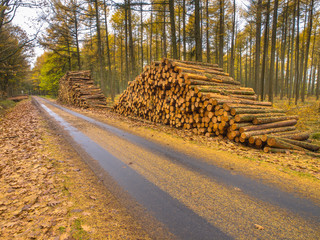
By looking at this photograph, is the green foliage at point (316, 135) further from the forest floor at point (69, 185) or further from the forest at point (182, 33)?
the forest at point (182, 33)

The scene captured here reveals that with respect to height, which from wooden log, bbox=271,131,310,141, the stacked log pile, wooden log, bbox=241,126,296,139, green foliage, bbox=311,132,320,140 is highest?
the stacked log pile

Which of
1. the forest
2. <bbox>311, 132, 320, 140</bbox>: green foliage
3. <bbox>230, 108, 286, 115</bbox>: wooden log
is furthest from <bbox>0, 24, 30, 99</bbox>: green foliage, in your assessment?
<bbox>311, 132, 320, 140</bbox>: green foliage

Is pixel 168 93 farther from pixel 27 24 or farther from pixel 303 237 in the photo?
pixel 27 24

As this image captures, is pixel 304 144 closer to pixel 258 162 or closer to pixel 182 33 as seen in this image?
pixel 258 162

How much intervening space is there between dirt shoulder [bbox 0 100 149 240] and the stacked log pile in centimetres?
1266

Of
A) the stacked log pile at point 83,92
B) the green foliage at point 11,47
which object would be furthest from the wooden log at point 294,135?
the stacked log pile at point 83,92

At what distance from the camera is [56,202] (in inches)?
106

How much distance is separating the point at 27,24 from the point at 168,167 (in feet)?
39.6

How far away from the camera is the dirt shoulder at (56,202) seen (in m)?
2.12

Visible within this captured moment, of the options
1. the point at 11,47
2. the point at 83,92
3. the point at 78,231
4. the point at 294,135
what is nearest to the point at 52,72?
the point at 83,92

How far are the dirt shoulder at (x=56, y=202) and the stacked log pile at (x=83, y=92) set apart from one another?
1266 centimetres

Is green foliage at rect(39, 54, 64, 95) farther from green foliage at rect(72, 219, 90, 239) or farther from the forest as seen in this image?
→ green foliage at rect(72, 219, 90, 239)

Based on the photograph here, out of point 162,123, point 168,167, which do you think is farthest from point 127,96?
point 168,167

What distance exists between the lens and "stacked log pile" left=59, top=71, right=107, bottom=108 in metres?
→ 16.8
